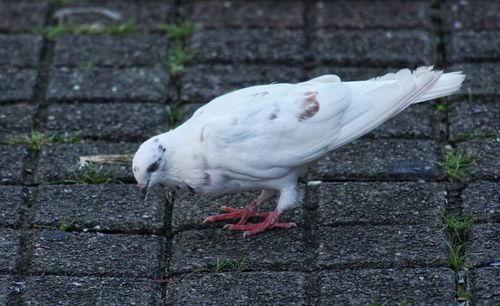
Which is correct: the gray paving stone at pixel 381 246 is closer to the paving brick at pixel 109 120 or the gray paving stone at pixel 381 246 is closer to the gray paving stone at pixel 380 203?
the gray paving stone at pixel 380 203

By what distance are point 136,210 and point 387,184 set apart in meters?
1.20

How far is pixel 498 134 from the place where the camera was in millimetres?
4965

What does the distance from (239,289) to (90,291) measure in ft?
2.00

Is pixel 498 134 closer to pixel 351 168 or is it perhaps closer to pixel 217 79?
pixel 351 168

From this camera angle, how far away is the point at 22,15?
6.32 metres

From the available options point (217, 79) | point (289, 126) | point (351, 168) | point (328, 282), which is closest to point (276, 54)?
point (217, 79)

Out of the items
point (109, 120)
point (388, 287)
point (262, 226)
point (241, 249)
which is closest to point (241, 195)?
point (262, 226)

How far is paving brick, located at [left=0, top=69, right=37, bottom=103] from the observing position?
17.8 ft

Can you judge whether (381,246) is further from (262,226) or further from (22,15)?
(22,15)

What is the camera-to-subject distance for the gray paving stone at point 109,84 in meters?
5.45

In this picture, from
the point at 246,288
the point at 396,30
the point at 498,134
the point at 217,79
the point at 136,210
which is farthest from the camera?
the point at 396,30

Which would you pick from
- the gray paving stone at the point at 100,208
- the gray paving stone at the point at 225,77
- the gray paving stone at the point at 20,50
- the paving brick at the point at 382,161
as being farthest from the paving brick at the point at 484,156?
the gray paving stone at the point at 20,50

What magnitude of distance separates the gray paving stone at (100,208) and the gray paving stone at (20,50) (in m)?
1.35

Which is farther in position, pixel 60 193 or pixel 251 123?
pixel 60 193
